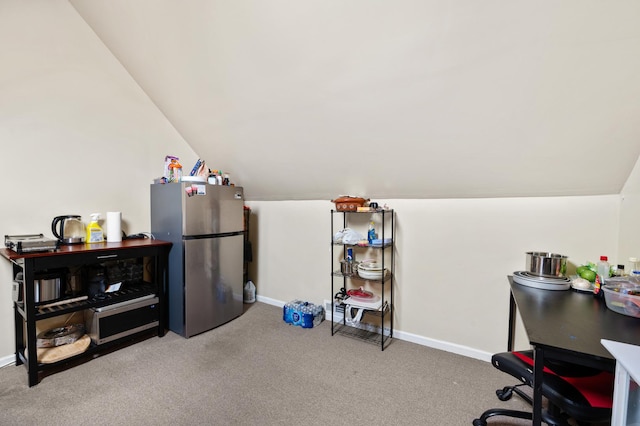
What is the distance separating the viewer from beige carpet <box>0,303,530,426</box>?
172cm

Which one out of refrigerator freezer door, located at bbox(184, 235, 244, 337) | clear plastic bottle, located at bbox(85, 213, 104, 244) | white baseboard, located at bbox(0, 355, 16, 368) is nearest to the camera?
white baseboard, located at bbox(0, 355, 16, 368)

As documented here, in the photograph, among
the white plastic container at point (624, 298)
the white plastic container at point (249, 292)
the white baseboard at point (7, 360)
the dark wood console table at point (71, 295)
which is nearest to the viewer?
the white plastic container at point (624, 298)

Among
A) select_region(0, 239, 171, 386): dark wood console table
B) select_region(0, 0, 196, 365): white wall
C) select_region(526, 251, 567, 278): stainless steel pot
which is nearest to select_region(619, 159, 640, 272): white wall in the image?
select_region(526, 251, 567, 278): stainless steel pot

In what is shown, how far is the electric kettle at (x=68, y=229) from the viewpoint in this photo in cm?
239

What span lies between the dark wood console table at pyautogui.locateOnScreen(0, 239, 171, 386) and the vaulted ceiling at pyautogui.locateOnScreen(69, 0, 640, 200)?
56.3 inches

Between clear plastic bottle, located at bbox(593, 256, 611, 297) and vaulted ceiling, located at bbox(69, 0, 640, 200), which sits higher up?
vaulted ceiling, located at bbox(69, 0, 640, 200)

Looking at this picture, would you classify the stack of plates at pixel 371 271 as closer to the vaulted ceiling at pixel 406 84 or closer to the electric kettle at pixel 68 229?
the vaulted ceiling at pixel 406 84

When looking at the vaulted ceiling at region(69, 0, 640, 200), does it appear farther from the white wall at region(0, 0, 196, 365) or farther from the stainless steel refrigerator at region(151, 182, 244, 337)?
the stainless steel refrigerator at region(151, 182, 244, 337)

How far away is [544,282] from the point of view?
1805mm

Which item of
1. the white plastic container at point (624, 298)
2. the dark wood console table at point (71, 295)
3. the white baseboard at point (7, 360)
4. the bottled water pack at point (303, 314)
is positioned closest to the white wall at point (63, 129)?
the white baseboard at point (7, 360)

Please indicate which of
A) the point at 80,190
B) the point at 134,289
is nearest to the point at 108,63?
the point at 80,190

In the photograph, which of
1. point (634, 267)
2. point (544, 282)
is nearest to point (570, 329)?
point (544, 282)

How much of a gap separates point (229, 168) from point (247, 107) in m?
1.07

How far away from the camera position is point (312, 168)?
286 cm
